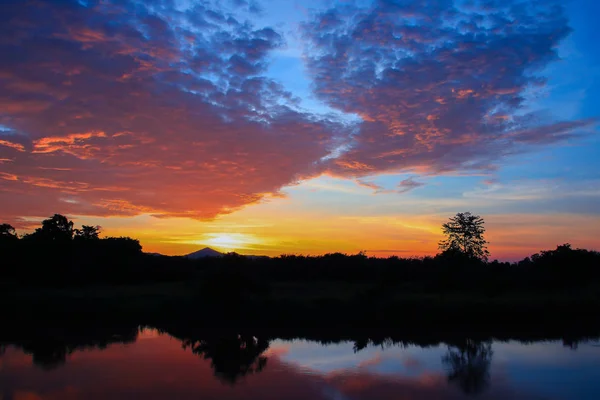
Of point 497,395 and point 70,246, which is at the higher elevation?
point 70,246

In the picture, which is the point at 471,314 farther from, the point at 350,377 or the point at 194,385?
the point at 194,385

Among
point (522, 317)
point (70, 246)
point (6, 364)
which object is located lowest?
point (6, 364)

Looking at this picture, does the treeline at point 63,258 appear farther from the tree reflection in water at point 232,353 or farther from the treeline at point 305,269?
the tree reflection in water at point 232,353

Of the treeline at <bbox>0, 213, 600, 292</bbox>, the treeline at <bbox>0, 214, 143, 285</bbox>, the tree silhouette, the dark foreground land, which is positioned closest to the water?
the tree silhouette

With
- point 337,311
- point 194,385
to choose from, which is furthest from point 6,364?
point 337,311

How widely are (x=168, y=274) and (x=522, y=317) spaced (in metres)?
32.0

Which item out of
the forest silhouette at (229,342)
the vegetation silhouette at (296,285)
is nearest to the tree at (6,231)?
the vegetation silhouette at (296,285)

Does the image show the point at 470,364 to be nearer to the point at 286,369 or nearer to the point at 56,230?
the point at 286,369

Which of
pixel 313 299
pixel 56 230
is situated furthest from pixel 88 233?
pixel 313 299

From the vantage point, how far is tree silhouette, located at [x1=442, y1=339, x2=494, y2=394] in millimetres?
13942

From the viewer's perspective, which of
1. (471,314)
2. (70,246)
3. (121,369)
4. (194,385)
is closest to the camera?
(194,385)

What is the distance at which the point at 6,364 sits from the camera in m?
16.5

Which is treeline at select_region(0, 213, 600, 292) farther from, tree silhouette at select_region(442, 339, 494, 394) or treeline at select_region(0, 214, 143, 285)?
tree silhouette at select_region(442, 339, 494, 394)

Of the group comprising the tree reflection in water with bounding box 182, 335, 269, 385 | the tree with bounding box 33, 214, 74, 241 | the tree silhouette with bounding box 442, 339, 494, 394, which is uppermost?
the tree with bounding box 33, 214, 74, 241
